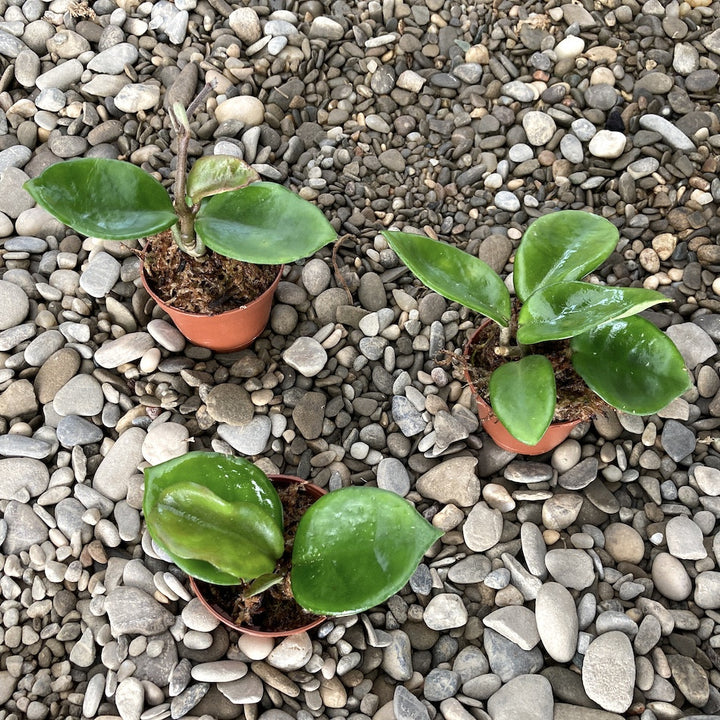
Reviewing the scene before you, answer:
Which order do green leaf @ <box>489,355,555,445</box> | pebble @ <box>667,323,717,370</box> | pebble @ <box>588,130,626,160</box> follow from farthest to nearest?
1. pebble @ <box>588,130,626,160</box>
2. pebble @ <box>667,323,717,370</box>
3. green leaf @ <box>489,355,555,445</box>

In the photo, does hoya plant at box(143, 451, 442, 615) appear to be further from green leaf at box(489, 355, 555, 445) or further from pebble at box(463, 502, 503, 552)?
pebble at box(463, 502, 503, 552)

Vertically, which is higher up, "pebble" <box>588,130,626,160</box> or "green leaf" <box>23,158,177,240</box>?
"green leaf" <box>23,158,177,240</box>

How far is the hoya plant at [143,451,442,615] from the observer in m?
1.02

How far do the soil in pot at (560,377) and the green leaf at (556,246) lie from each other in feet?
0.38

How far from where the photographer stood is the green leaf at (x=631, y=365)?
4.05 feet

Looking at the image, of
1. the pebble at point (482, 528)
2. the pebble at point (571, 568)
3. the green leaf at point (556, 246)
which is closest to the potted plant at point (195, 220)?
the green leaf at point (556, 246)

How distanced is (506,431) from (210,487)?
2.14 feet

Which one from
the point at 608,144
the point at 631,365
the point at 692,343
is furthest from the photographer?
the point at 608,144

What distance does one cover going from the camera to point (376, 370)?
1.68 metres

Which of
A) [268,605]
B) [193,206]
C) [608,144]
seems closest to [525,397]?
[268,605]

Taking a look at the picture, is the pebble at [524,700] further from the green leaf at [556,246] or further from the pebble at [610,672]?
the green leaf at [556,246]

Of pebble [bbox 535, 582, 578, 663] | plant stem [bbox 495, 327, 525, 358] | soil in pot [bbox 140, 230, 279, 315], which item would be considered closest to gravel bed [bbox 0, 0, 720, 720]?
pebble [bbox 535, 582, 578, 663]

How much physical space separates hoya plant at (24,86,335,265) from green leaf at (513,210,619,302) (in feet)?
1.19

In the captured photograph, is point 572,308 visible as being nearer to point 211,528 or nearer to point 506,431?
point 506,431
